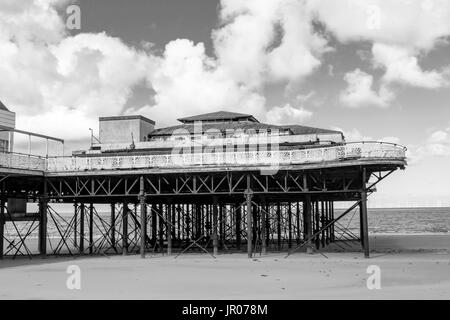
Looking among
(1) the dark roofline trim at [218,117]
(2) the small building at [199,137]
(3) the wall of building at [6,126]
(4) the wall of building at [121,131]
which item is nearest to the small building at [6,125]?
(3) the wall of building at [6,126]

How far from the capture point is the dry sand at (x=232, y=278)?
17891 mm

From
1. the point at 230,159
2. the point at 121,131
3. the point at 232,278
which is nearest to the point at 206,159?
the point at 230,159

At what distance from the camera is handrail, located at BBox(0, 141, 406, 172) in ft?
90.8

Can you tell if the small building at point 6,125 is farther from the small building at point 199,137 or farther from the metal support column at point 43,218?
the small building at point 199,137

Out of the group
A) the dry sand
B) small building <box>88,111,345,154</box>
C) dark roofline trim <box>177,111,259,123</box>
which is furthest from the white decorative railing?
dark roofline trim <box>177,111,259,123</box>

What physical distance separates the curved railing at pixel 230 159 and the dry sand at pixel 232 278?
5151 mm

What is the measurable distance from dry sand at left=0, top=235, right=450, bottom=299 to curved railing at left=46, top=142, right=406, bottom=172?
515 cm

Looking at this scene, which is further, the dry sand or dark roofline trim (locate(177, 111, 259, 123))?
dark roofline trim (locate(177, 111, 259, 123))

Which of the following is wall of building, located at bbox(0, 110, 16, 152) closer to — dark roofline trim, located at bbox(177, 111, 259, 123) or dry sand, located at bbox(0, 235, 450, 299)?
dry sand, located at bbox(0, 235, 450, 299)
